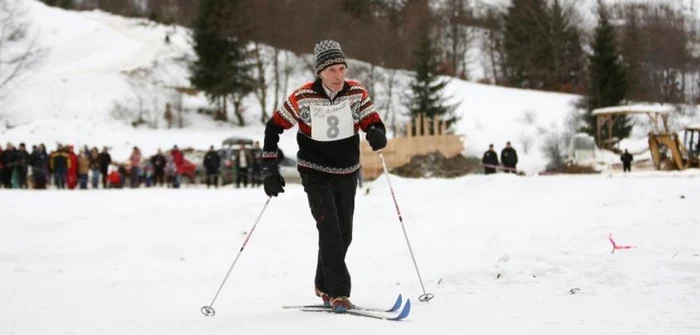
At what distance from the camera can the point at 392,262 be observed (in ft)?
27.9

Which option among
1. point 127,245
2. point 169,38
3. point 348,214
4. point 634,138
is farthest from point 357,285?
point 169,38

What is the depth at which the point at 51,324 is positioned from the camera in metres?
5.42

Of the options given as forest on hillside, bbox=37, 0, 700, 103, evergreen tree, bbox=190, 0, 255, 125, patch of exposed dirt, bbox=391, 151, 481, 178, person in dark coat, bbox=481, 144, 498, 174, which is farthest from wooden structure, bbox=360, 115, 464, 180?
evergreen tree, bbox=190, 0, 255, 125

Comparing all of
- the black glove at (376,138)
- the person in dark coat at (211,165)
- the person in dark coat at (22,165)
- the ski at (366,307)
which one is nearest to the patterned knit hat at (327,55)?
the black glove at (376,138)

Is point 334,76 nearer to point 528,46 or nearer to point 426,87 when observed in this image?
point 426,87

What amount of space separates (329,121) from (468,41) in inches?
2756

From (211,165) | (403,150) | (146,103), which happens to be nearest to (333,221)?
(211,165)

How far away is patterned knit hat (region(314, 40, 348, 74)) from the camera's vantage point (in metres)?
5.70

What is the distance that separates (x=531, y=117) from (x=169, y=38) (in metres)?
34.2

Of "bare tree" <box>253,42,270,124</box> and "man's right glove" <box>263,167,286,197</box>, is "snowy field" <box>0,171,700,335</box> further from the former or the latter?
"bare tree" <box>253,42,270,124</box>

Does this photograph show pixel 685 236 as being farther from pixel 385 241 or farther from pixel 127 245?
pixel 127 245

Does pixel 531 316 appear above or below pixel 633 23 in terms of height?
below

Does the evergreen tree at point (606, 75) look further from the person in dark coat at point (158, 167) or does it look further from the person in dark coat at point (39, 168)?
the person in dark coat at point (39, 168)

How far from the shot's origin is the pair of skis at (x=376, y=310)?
5.05 metres
